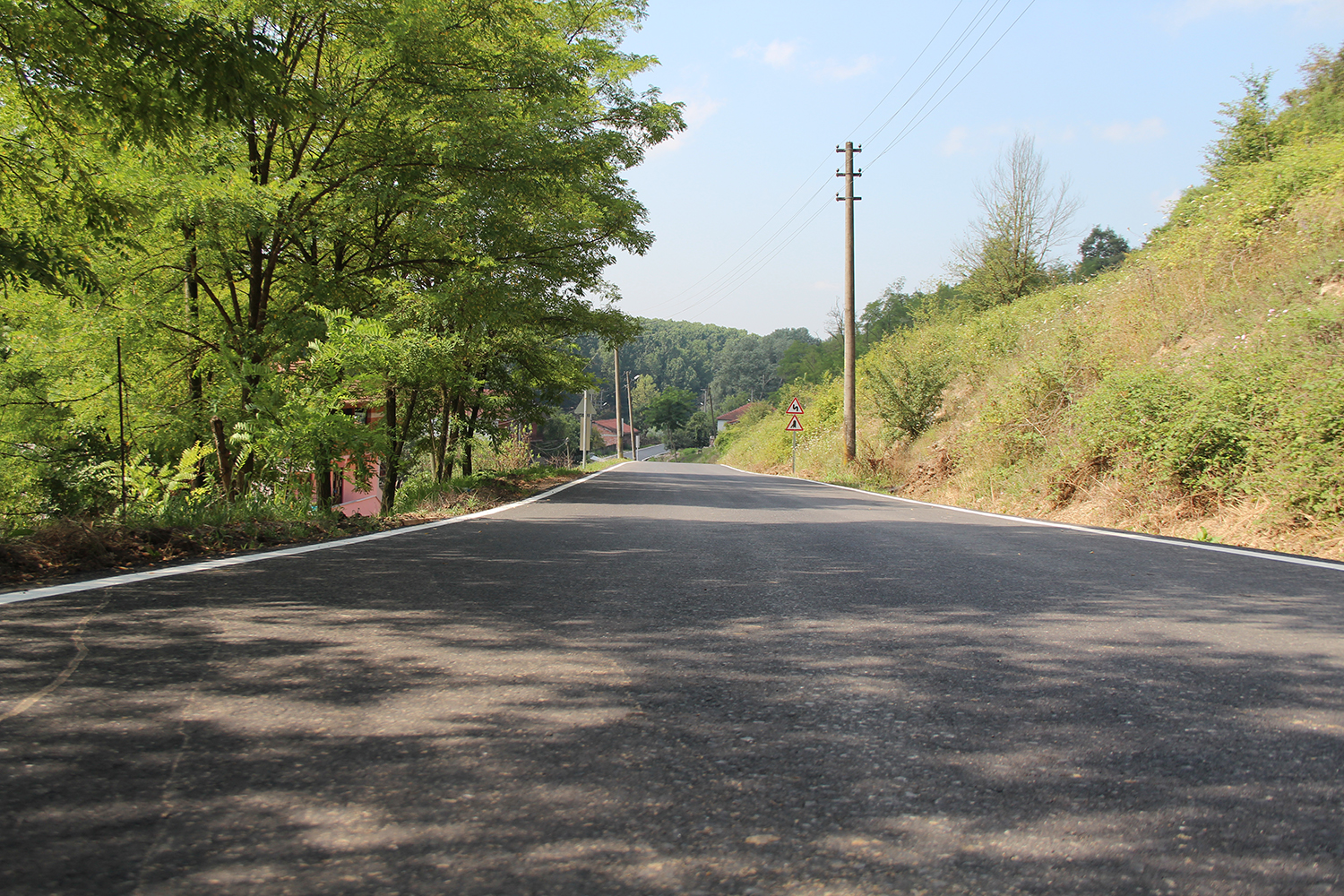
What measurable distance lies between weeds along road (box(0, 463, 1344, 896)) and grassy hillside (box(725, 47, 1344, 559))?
3.59m

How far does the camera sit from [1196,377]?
9852 millimetres

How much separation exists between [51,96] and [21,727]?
18.2ft

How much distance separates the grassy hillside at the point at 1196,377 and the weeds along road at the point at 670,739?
11.8 ft

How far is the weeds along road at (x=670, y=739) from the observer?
1.88 m

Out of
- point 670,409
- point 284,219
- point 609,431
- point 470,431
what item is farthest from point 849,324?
point 609,431

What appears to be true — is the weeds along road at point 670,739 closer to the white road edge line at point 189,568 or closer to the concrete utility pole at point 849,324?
the white road edge line at point 189,568

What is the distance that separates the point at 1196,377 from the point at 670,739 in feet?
31.3

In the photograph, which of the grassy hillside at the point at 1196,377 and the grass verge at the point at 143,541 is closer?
the grass verge at the point at 143,541

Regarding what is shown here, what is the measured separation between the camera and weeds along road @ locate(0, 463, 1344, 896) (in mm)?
1884

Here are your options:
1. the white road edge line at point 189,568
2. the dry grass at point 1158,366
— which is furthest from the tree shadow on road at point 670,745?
the dry grass at point 1158,366

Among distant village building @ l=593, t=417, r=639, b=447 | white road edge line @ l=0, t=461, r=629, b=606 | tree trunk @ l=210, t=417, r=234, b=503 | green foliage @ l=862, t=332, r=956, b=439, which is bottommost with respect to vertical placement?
distant village building @ l=593, t=417, r=639, b=447

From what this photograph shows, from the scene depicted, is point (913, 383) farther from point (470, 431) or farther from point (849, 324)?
point (470, 431)

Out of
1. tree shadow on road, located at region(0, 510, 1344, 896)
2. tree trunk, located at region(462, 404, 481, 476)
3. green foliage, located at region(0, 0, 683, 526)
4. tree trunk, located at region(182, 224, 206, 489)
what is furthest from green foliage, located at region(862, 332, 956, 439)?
tree shadow on road, located at region(0, 510, 1344, 896)

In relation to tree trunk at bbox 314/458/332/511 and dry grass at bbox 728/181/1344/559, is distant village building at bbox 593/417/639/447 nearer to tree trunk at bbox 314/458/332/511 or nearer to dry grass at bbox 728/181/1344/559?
dry grass at bbox 728/181/1344/559
